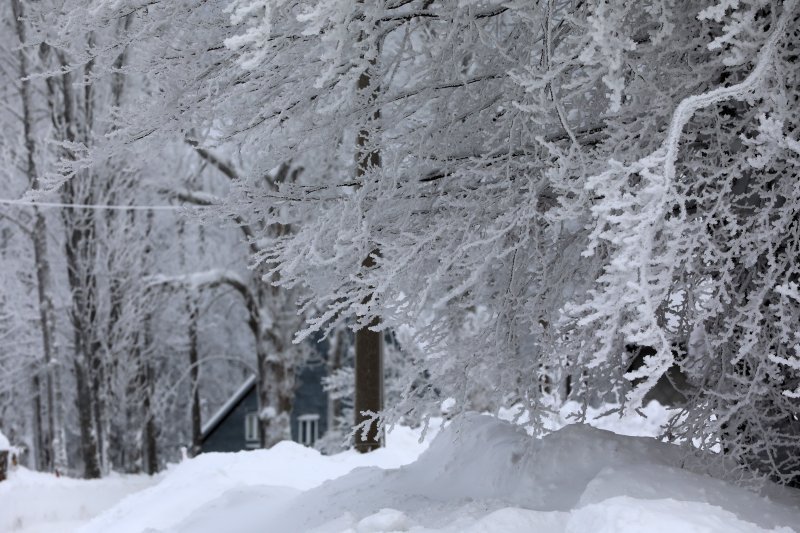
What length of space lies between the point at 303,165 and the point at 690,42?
12.1 metres

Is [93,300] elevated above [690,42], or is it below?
below

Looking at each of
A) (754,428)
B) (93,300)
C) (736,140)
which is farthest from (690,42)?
(93,300)

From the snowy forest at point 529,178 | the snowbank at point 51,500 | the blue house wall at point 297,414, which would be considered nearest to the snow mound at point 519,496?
the snowy forest at point 529,178

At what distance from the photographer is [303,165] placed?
51.3 ft

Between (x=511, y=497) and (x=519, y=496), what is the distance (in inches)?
2.4

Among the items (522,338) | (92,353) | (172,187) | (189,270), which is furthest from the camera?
(189,270)

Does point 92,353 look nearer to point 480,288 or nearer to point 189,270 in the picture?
point 189,270

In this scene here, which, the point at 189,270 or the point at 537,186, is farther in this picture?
the point at 189,270

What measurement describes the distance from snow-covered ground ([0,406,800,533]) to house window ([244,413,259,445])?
2642 cm

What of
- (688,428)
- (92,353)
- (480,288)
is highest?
(480,288)

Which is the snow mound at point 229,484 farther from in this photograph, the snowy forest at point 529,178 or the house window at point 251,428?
the house window at point 251,428

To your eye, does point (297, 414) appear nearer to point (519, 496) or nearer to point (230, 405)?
point (230, 405)

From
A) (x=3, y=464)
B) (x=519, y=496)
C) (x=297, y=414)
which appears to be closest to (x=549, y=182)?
(x=519, y=496)

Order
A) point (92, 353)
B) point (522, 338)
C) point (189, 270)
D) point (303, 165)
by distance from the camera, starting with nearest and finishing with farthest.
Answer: point (522, 338) < point (303, 165) < point (92, 353) < point (189, 270)
